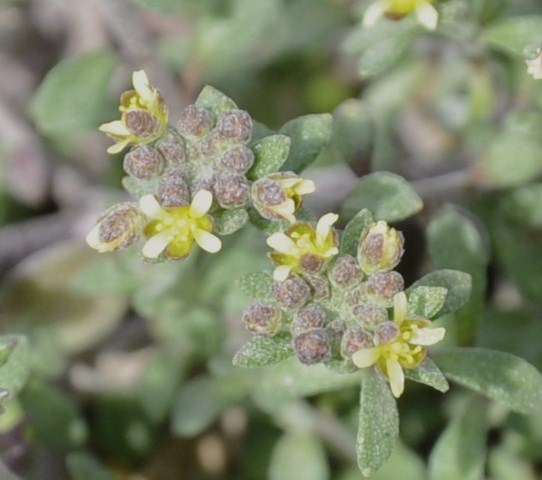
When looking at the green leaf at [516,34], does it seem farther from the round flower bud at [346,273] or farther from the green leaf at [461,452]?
the green leaf at [461,452]

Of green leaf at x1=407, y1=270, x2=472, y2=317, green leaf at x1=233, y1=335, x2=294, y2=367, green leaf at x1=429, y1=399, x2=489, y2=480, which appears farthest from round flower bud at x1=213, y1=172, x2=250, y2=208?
green leaf at x1=429, y1=399, x2=489, y2=480

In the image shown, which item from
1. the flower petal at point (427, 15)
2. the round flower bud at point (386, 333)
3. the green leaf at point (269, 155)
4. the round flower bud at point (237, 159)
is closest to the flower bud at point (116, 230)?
the round flower bud at point (237, 159)

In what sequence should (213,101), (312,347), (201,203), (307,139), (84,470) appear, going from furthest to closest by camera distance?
1. (84,470)
2. (307,139)
3. (213,101)
4. (201,203)
5. (312,347)

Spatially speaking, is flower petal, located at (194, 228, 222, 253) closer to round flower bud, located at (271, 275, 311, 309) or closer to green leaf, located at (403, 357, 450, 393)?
round flower bud, located at (271, 275, 311, 309)

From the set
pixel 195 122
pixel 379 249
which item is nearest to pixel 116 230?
pixel 195 122

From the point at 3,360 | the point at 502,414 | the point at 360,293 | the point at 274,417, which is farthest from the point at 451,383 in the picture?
the point at 3,360

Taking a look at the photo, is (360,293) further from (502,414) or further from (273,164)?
(502,414)

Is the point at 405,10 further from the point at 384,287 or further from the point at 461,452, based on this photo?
the point at 461,452
